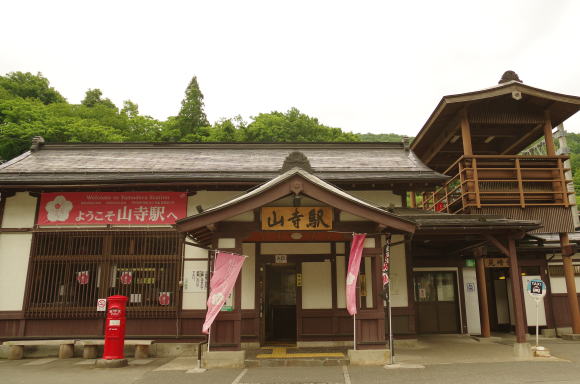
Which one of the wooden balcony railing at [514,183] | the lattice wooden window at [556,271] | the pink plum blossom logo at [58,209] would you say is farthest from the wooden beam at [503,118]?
the pink plum blossom logo at [58,209]

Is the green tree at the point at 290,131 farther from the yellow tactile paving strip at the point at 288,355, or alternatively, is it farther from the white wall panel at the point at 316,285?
the yellow tactile paving strip at the point at 288,355

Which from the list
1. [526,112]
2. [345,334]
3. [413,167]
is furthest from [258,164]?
[526,112]

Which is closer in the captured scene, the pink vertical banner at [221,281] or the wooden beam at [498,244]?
the pink vertical banner at [221,281]

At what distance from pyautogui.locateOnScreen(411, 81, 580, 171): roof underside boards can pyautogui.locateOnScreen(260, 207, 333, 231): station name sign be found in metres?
6.87

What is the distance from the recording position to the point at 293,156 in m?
9.83

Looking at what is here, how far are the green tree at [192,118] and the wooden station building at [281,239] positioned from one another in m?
24.8

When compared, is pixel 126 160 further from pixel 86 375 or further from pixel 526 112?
pixel 526 112

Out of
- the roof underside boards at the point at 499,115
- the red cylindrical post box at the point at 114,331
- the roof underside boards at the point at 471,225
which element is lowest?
the red cylindrical post box at the point at 114,331

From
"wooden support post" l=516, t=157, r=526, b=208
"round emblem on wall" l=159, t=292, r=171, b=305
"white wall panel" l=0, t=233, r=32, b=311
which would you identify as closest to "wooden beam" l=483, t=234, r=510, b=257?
"wooden support post" l=516, t=157, r=526, b=208

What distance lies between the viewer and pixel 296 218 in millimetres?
9227

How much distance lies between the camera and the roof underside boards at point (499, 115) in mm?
13055

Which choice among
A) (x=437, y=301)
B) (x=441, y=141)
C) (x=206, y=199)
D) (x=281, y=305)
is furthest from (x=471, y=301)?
(x=206, y=199)

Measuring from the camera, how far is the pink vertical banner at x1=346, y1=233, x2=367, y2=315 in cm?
884

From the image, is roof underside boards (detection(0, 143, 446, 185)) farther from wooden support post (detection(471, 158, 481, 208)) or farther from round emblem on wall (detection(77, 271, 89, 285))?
round emblem on wall (detection(77, 271, 89, 285))
